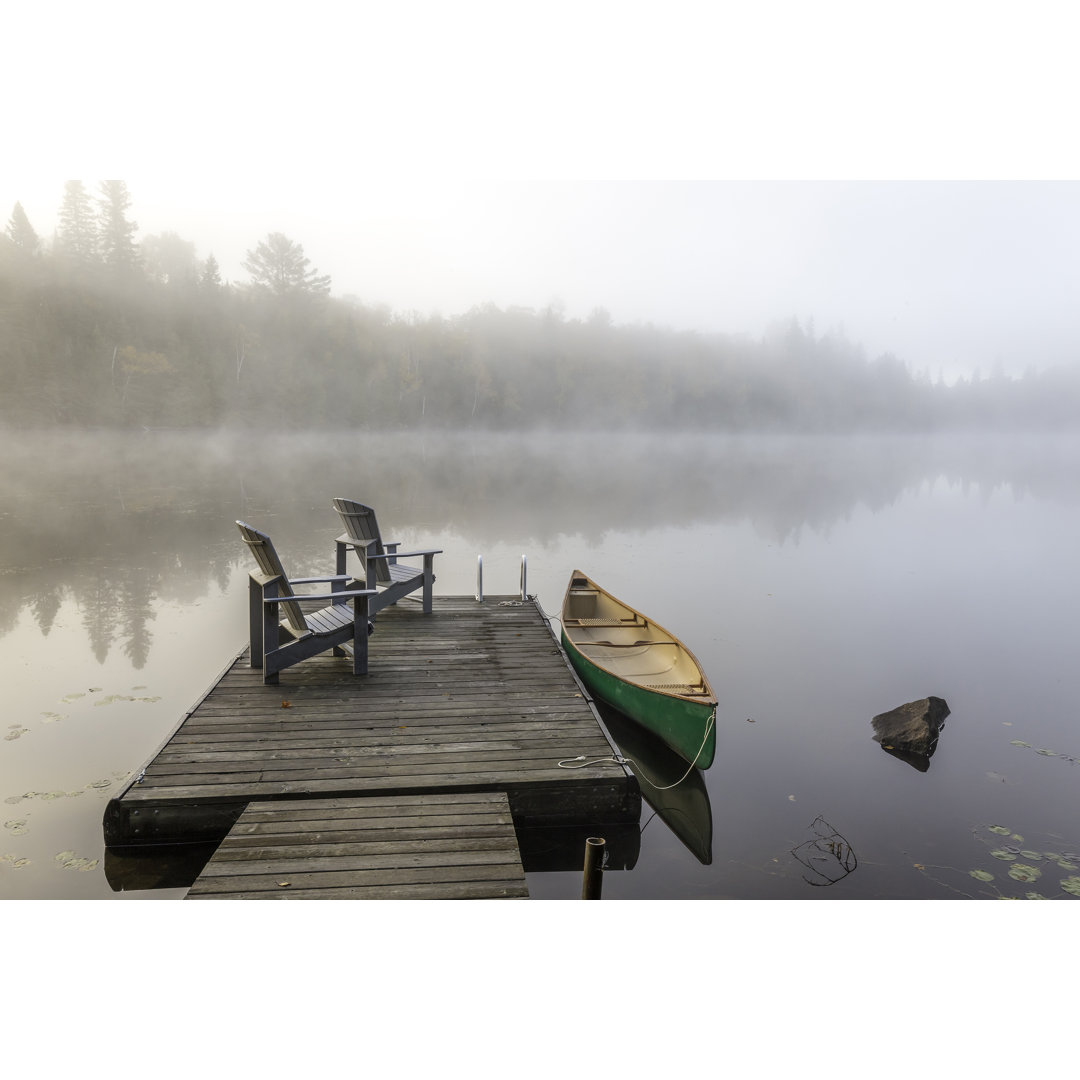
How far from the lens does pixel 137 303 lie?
5809 centimetres

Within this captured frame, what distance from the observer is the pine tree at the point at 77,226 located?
5550cm

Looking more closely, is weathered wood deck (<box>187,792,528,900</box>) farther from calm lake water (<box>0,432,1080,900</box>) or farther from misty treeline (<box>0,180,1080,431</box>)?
misty treeline (<box>0,180,1080,431</box>)

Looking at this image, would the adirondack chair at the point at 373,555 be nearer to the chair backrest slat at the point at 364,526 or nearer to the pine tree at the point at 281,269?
the chair backrest slat at the point at 364,526

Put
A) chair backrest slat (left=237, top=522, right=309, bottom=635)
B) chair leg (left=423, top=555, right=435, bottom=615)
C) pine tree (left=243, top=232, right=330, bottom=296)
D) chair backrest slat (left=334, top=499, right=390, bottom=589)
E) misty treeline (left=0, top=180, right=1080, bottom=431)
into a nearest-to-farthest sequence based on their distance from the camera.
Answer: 1. chair backrest slat (left=237, top=522, right=309, bottom=635)
2. chair backrest slat (left=334, top=499, right=390, bottom=589)
3. chair leg (left=423, top=555, right=435, bottom=615)
4. misty treeline (left=0, top=180, right=1080, bottom=431)
5. pine tree (left=243, top=232, right=330, bottom=296)

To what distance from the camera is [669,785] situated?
602 cm

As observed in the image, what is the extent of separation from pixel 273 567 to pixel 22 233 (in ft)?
212

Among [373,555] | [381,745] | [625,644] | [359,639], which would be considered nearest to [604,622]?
[625,644]

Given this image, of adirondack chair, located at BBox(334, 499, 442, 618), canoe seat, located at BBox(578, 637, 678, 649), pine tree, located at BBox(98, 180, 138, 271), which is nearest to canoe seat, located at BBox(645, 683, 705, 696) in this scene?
canoe seat, located at BBox(578, 637, 678, 649)

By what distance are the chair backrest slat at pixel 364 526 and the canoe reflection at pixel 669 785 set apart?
2.65 metres

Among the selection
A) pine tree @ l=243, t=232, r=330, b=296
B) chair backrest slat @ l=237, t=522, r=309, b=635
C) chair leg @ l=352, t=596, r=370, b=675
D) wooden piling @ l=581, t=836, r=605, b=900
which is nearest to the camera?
wooden piling @ l=581, t=836, r=605, b=900

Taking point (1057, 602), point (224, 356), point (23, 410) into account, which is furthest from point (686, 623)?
point (224, 356)

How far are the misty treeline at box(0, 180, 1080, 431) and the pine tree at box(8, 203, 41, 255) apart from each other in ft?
0.35

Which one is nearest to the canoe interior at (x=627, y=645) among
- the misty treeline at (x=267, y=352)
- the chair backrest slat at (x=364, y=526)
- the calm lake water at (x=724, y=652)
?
the calm lake water at (x=724, y=652)

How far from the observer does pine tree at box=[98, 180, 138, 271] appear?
56844mm
